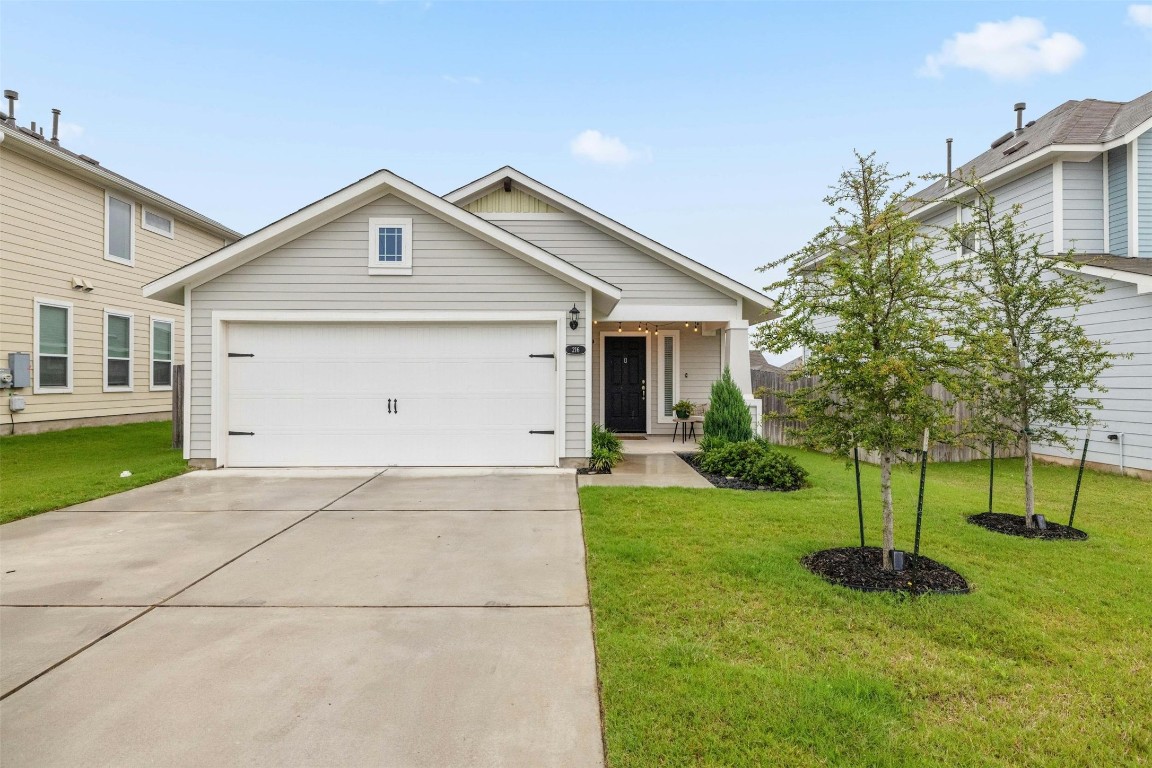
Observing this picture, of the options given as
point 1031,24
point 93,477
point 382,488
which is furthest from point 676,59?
point 93,477

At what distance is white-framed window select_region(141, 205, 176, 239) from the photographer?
508 inches

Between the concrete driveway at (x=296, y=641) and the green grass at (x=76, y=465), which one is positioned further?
the green grass at (x=76, y=465)

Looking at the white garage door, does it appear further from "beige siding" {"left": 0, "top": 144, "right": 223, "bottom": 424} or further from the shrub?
"beige siding" {"left": 0, "top": 144, "right": 223, "bottom": 424}

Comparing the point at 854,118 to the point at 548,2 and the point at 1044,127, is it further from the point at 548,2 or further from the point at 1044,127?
the point at 548,2

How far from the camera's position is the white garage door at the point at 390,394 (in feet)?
25.3

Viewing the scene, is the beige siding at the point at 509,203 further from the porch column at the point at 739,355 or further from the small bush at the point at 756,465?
the small bush at the point at 756,465

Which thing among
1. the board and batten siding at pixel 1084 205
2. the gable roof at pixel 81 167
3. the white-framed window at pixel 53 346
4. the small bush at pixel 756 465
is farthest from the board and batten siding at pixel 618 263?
the white-framed window at pixel 53 346

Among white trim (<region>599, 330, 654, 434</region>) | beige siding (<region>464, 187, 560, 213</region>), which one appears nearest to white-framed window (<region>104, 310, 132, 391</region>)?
beige siding (<region>464, 187, 560, 213</region>)

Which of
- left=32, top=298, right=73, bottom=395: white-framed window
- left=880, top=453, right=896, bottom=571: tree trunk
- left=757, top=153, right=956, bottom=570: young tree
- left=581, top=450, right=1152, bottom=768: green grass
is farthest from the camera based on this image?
left=32, top=298, right=73, bottom=395: white-framed window

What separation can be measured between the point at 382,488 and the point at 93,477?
3978 millimetres

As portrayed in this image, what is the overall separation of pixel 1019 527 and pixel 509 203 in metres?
9.29

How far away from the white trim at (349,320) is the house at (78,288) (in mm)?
5694

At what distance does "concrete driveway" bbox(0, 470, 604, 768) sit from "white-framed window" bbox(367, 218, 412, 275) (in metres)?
3.85

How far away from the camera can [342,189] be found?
24.4 ft
